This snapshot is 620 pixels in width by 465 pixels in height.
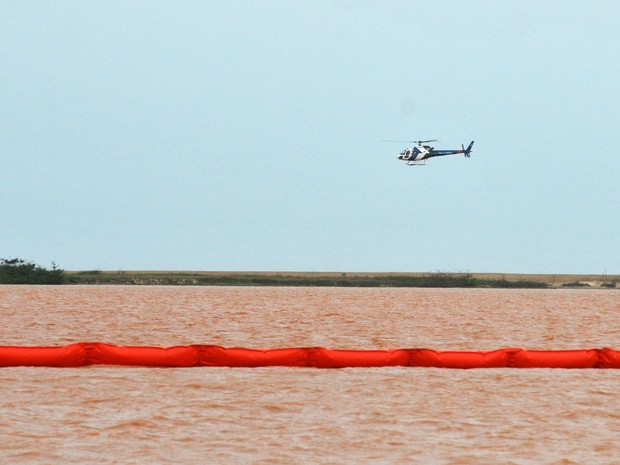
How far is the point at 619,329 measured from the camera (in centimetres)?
4097

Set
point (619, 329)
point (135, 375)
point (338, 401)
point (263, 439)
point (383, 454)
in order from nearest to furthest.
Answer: point (383, 454), point (263, 439), point (338, 401), point (135, 375), point (619, 329)

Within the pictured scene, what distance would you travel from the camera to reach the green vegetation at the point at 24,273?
112 m

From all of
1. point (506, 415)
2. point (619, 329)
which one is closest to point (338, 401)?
point (506, 415)

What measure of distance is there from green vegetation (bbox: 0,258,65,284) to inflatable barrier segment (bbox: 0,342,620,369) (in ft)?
312

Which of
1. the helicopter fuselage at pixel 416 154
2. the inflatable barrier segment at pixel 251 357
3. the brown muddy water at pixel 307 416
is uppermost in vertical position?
the helicopter fuselage at pixel 416 154

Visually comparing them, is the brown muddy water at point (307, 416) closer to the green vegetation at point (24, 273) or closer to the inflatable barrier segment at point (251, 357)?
the inflatable barrier segment at point (251, 357)

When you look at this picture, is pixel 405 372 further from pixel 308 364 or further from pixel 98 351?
pixel 98 351

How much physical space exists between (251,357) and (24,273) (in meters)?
97.4

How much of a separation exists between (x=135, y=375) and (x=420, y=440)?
8.89 meters

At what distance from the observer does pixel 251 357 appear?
21906 millimetres

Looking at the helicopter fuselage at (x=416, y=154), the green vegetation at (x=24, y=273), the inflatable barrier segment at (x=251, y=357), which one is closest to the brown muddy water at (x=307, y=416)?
the inflatable barrier segment at (x=251, y=357)

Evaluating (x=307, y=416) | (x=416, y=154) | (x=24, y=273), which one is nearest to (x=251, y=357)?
(x=307, y=416)

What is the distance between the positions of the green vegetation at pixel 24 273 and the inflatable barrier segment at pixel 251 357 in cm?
9513

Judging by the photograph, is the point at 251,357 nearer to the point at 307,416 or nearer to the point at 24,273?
the point at 307,416
